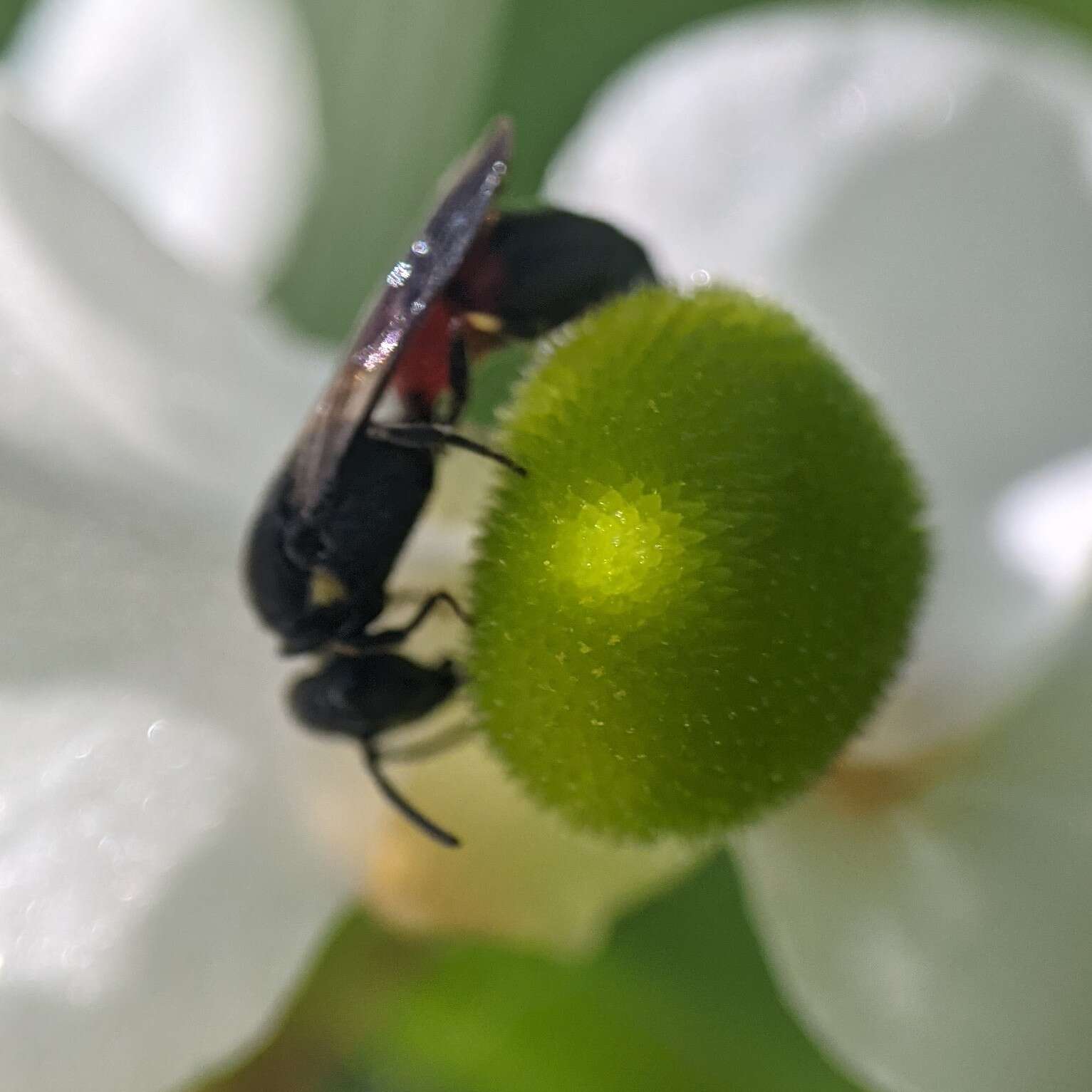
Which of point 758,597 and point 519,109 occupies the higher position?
point 758,597

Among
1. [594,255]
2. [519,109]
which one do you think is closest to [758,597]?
[594,255]

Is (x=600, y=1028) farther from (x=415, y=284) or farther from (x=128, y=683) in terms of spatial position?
(x=415, y=284)

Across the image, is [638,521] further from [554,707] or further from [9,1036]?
[9,1036]

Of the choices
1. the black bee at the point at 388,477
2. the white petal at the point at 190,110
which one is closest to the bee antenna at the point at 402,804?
the black bee at the point at 388,477

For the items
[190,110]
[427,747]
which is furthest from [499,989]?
[190,110]

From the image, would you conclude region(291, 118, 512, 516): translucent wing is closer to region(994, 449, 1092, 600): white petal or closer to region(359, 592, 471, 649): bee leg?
region(359, 592, 471, 649): bee leg

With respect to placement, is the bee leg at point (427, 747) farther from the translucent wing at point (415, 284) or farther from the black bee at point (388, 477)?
the translucent wing at point (415, 284)

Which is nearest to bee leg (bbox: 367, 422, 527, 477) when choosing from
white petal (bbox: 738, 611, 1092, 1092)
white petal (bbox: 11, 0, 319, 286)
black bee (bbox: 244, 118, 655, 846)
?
black bee (bbox: 244, 118, 655, 846)
